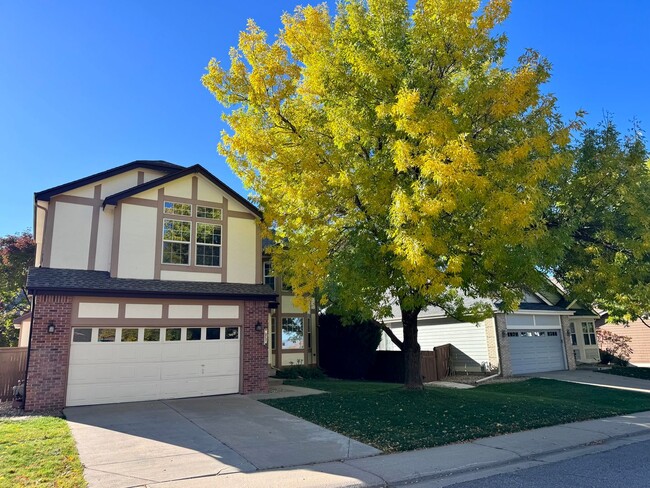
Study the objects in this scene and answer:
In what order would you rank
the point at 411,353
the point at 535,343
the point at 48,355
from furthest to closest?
1. the point at 535,343
2. the point at 411,353
3. the point at 48,355

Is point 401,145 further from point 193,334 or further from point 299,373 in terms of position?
point 299,373

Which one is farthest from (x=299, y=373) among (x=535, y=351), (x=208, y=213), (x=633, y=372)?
(x=633, y=372)

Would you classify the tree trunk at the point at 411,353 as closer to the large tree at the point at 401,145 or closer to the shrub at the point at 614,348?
the large tree at the point at 401,145

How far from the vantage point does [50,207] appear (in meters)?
13.8

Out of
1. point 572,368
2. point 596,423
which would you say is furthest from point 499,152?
point 572,368

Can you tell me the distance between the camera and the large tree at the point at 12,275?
25.0m

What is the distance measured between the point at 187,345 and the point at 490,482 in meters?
10.1

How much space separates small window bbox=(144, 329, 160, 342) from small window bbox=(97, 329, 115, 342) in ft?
2.95

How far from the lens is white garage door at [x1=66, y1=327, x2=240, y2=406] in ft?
41.3

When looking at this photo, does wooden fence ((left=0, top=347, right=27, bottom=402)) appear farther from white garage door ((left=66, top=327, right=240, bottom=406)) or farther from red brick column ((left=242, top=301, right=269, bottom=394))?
red brick column ((left=242, top=301, right=269, bottom=394))

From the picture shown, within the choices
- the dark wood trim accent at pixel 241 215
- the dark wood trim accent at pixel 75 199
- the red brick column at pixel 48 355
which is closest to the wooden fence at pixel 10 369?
the red brick column at pixel 48 355

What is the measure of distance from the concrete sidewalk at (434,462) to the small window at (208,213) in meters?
10.3

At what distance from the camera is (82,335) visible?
12.7 meters

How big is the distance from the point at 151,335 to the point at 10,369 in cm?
445
